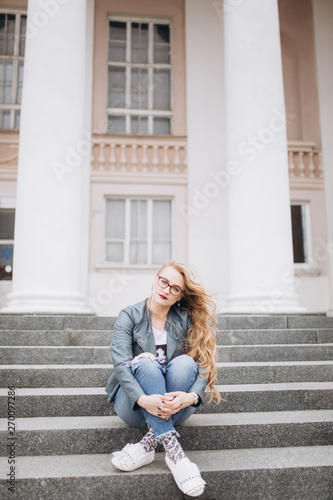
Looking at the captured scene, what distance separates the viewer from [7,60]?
11422 mm

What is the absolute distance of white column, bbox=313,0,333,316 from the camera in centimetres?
1127

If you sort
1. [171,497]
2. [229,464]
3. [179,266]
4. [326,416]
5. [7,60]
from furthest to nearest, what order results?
[7,60] → [326,416] → [179,266] → [229,464] → [171,497]

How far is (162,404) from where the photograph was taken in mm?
2709

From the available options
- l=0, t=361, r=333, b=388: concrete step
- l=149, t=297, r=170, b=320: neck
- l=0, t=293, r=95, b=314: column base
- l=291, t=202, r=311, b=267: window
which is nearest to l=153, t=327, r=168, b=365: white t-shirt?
l=149, t=297, r=170, b=320: neck

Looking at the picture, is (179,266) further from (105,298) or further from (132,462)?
(105,298)

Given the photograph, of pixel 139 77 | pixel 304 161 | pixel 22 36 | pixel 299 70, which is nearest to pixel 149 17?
→ pixel 139 77

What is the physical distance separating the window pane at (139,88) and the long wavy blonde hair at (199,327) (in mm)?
9250

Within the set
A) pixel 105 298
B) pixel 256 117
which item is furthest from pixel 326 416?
pixel 105 298

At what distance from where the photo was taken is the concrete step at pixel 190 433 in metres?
3.17

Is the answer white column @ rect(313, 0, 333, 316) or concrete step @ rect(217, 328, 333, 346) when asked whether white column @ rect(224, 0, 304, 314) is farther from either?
white column @ rect(313, 0, 333, 316)

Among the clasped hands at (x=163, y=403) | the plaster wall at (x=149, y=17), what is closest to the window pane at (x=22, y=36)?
the plaster wall at (x=149, y=17)

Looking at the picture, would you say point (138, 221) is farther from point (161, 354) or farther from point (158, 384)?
point (158, 384)

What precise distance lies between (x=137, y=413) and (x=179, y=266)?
105 cm

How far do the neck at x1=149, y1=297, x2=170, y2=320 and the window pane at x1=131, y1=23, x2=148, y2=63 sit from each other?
1006 centimetres
